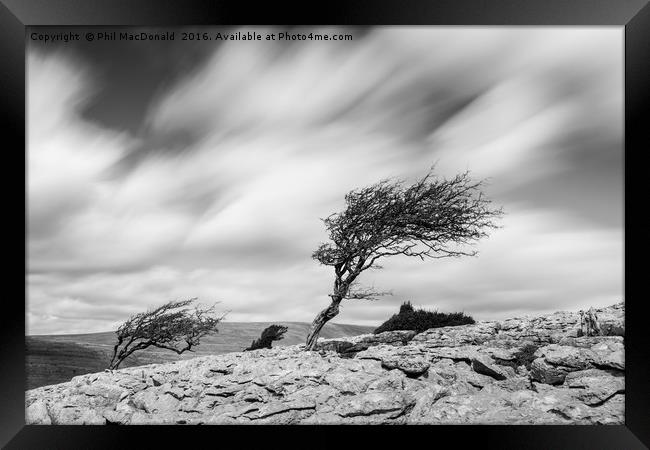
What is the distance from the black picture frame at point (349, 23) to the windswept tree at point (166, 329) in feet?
6.94

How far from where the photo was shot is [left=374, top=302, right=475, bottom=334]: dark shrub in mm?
9617

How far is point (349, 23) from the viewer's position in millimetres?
6262

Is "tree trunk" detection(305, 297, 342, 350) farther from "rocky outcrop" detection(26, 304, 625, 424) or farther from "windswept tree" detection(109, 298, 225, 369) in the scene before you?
"windswept tree" detection(109, 298, 225, 369)

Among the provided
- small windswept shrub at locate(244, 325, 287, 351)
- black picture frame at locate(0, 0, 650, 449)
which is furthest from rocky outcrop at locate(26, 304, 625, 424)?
small windswept shrub at locate(244, 325, 287, 351)

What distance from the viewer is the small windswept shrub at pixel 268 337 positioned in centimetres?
884

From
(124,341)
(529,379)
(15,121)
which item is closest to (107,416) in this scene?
(124,341)

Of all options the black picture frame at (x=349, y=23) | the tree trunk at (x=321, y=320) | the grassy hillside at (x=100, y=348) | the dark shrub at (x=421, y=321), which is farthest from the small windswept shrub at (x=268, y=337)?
the black picture frame at (x=349, y=23)

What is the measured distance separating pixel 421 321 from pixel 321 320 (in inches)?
97.3

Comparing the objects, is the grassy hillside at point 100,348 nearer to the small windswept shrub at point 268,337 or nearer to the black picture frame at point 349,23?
the small windswept shrub at point 268,337

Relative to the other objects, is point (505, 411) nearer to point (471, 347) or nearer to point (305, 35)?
point (471, 347)

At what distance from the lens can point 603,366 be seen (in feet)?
22.3

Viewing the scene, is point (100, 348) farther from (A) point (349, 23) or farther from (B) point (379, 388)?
(A) point (349, 23)

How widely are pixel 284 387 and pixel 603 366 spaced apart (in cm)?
484

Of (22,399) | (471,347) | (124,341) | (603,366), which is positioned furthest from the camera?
(124,341)
